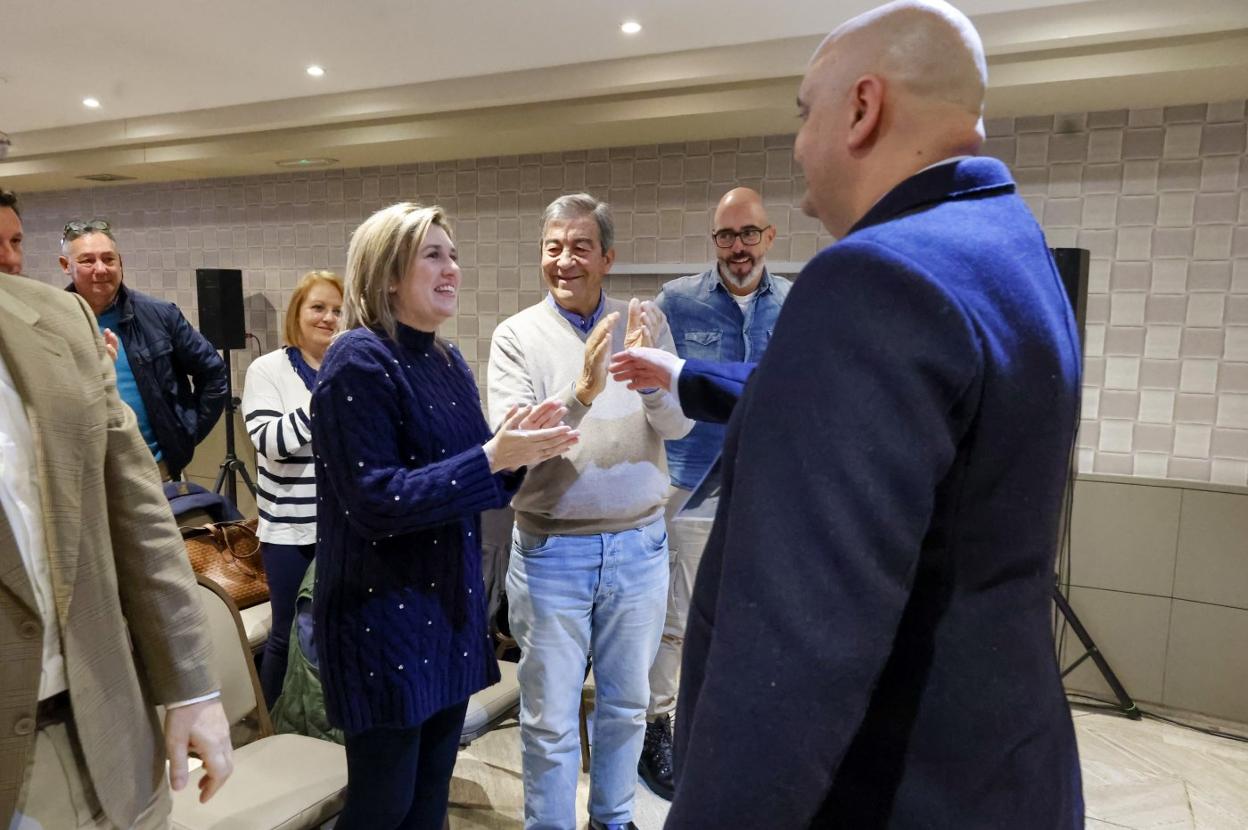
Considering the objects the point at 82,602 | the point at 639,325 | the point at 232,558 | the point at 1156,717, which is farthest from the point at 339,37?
the point at 1156,717

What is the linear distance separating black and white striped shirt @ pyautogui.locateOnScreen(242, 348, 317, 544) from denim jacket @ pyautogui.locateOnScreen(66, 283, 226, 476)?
0.55m

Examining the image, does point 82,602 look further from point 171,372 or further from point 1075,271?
point 1075,271

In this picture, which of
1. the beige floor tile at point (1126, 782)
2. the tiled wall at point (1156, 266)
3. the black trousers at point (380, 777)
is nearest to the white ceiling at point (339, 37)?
the tiled wall at point (1156, 266)

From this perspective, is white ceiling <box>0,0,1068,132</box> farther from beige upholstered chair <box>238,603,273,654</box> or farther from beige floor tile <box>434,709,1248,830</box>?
beige floor tile <box>434,709,1248,830</box>

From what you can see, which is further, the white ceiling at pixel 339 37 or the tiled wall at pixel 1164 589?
the tiled wall at pixel 1164 589

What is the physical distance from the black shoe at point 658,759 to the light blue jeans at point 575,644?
1.57ft

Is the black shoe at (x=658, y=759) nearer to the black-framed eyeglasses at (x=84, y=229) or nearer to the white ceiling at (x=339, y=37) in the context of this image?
the white ceiling at (x=339, y=37)

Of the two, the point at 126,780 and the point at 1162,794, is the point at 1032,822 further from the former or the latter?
the point at 1162,794

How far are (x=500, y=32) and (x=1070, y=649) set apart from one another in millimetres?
3083

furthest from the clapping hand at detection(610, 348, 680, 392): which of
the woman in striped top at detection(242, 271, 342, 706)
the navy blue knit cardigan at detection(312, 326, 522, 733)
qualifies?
the woman in striped top at detection(242, 271, 342, 706)

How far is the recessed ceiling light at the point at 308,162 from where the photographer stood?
407cm

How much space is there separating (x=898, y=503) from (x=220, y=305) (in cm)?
438

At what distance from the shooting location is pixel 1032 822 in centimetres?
67

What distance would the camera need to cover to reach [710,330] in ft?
8.03
